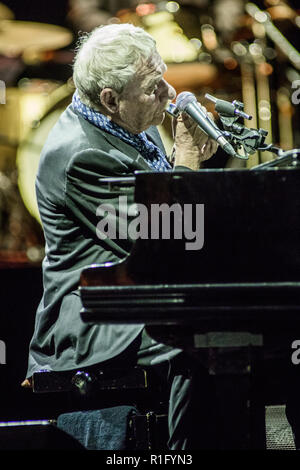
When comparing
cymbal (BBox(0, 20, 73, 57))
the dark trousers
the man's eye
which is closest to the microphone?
the man's eye

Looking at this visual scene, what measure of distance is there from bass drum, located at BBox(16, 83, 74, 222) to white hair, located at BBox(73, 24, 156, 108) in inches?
139

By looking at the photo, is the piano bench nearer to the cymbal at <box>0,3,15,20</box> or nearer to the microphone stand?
the microphone stand

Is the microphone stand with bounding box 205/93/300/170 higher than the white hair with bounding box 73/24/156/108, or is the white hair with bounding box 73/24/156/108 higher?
the white hair with bounding box 73/24/156/108

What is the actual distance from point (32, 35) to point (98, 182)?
4.64 m

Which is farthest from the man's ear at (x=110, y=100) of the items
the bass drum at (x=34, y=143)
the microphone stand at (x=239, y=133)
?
the bass drum at (x=34, y=143)

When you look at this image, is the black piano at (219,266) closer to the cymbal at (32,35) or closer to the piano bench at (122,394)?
the piano bench at (122,394)

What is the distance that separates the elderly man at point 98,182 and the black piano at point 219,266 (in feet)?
1.01

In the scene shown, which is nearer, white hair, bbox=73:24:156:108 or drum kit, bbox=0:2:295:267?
white hair, bbox=73:24:156:108

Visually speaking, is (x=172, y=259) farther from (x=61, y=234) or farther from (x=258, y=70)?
(x=258, y=70)

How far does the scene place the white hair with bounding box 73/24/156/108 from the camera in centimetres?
220

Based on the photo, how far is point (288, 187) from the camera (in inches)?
66.1

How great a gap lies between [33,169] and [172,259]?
4.35 metres

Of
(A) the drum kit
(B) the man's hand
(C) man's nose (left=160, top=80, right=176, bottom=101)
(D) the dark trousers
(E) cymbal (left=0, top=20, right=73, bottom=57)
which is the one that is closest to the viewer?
(D) the dark trousers

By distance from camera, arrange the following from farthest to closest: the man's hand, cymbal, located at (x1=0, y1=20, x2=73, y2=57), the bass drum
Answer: cymbal, located at (x1=0, y1=20, x2=73, y2=57) → the bass drum → the man's hand
